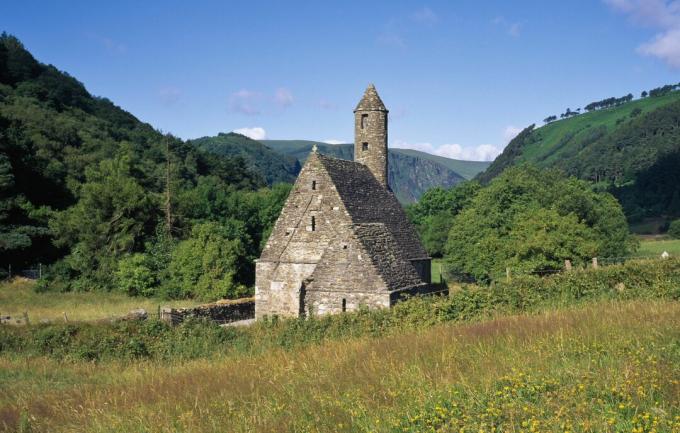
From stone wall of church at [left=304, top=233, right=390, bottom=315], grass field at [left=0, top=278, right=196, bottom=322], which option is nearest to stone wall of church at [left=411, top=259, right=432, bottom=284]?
stone wall of church at [left=304, top=233, right=390, bottom=315]

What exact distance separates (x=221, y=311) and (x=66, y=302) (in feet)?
44.2

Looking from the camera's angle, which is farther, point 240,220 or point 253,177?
point 253,177

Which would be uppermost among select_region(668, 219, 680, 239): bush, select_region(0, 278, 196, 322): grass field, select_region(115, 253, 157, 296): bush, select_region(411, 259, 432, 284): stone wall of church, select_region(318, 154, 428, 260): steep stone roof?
select_region(318, 154, 428, 260): steep stone roof

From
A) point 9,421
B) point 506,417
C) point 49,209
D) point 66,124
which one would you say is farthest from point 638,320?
point 66,124

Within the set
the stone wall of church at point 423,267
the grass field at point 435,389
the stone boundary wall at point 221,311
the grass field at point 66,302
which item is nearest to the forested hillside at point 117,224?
the grass field at point 66,302

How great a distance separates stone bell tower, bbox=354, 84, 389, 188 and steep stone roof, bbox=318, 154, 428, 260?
3.60ft

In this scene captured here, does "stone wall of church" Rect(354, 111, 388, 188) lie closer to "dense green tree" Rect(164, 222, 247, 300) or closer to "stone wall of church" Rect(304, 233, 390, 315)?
"stone wall of church" Rect(304, 233, 390, 315)

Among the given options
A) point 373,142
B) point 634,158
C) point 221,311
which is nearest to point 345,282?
point 221,311

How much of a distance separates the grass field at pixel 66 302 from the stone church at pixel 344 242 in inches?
408

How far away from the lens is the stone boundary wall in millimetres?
24689

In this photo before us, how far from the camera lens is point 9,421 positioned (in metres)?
7.25

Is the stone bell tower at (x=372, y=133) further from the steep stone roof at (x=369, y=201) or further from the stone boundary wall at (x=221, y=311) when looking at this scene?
the stone boundary wall at (x=221, y=311)

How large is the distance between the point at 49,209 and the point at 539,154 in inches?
6999

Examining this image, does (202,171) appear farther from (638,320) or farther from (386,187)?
(638,320)
